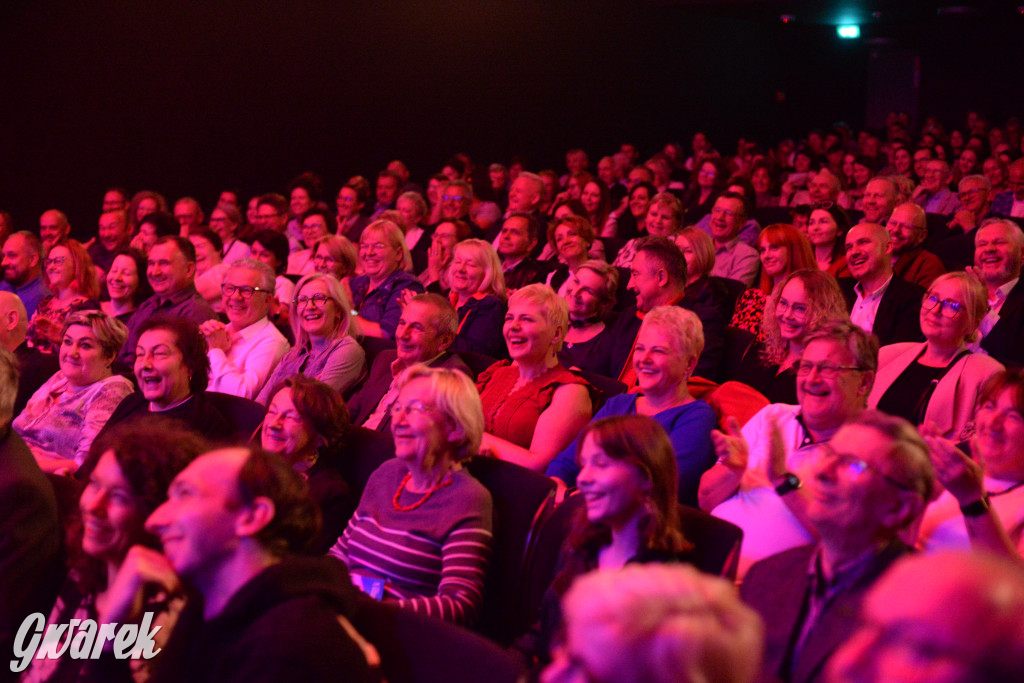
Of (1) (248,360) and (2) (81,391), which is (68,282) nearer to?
(1) (248,360)

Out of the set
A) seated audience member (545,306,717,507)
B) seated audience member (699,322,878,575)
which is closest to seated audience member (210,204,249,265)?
seated audience member (545,306,717,507)

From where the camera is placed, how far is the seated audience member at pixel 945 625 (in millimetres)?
1054

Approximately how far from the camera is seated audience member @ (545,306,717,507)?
2648 mm

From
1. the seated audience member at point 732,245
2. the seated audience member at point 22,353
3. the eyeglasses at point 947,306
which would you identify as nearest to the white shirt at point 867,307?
the eyeglasses at point 947,306

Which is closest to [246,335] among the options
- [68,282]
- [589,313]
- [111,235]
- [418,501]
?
[68,282]

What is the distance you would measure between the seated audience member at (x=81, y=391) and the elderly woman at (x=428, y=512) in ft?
4.56

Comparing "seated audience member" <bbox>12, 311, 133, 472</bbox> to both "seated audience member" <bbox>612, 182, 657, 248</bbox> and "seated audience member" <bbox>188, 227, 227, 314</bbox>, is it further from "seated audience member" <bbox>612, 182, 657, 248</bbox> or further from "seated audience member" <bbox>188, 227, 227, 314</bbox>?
"seated audience member" <bbox>612, 182, 657, 248</bbox>

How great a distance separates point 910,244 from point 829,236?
0.41 metres

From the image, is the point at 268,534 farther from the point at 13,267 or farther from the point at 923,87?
the point at 923,87

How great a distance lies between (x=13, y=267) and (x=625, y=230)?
425 centimetres

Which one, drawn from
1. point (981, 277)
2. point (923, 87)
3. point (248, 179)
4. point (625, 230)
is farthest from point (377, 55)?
point (923, 87)

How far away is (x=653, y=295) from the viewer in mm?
3914

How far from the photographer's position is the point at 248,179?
9.52 metres

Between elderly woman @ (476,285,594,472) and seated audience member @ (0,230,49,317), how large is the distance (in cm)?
304
